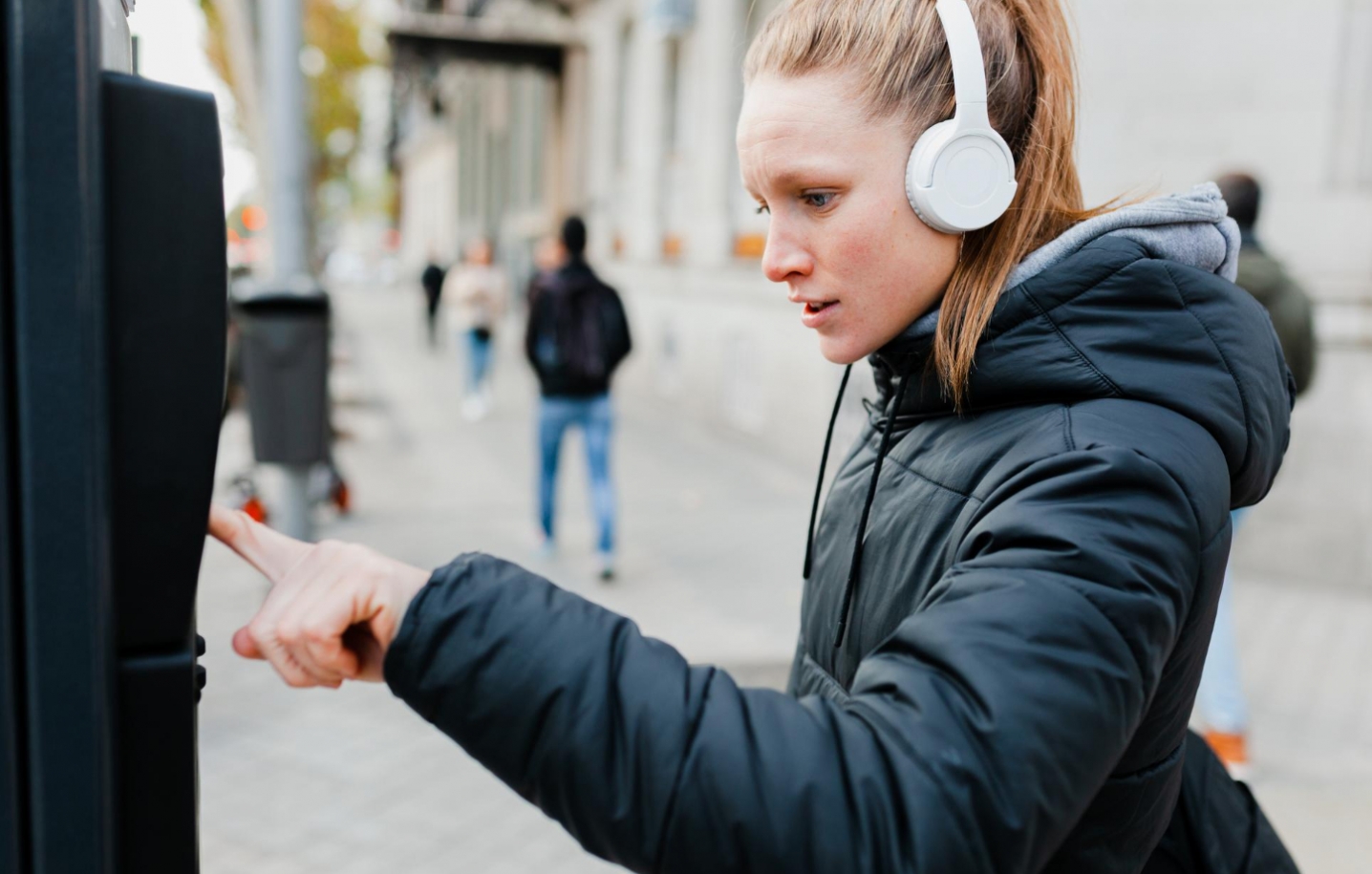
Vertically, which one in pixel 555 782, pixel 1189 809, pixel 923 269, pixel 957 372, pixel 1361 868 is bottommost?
pixel 1361 868

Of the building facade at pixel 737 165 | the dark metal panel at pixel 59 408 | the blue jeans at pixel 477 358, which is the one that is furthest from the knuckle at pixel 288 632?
the blue jeans at pixel 477 358

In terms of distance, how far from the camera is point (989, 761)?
0.94m

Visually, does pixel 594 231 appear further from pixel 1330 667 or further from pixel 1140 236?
pixel 1140 236

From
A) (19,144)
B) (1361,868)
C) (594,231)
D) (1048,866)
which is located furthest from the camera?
(594,231)

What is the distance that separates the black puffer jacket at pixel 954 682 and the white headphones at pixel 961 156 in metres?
0.18

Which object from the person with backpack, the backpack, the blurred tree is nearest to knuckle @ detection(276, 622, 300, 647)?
the person with backpack

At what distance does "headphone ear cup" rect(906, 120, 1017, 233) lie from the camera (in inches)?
49.0

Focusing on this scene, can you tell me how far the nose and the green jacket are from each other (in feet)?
13.2

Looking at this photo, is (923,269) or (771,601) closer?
(923,269)

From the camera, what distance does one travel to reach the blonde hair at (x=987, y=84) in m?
1.28

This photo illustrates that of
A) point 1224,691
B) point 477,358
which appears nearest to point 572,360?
point 1224,691

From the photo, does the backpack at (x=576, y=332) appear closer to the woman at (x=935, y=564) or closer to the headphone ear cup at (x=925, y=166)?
the woman at (x=935, y=564)

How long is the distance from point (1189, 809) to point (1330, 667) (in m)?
4.58

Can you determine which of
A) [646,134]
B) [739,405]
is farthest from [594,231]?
[739,405]
